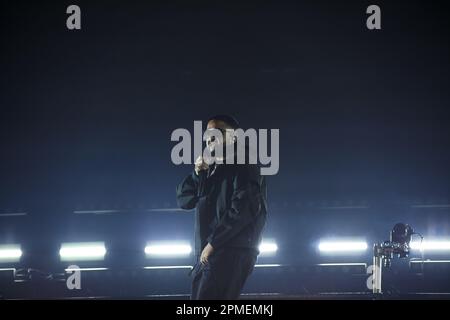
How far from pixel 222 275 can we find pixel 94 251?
11.8 feet

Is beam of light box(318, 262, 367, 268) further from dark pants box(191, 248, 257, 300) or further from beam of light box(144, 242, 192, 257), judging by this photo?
dark pants box(191, 248, 257, 300)

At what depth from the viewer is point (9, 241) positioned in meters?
6.55

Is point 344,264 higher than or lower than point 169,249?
lower

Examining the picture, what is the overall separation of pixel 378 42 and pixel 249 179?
3975mm

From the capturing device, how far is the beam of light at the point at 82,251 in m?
6.58

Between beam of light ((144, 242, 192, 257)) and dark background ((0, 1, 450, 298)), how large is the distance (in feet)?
0.47

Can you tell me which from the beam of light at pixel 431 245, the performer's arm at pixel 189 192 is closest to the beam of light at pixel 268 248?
the beam of light at pixel 431 245

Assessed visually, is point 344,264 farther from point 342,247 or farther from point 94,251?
point 94,251

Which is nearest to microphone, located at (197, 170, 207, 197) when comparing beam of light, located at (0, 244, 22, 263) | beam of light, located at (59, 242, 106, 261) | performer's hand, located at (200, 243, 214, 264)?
performer's hand, located at (200, 243, 214, 264)

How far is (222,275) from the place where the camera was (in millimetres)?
3314

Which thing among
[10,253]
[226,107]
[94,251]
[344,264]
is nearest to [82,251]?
[94,251]

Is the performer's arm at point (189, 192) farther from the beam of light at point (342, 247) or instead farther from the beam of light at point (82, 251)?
the beam of light at point (342, 247)

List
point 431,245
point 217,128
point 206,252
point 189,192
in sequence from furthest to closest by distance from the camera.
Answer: point 431,245, point 189,192, point 217,128, point 206,252
